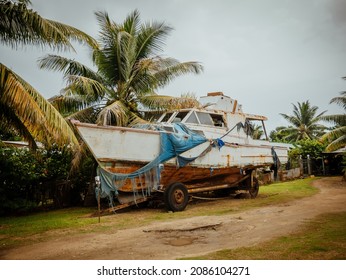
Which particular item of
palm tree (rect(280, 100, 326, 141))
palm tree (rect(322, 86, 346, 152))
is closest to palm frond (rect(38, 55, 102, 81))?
palm tree (rect(322, 86, 346, 152))

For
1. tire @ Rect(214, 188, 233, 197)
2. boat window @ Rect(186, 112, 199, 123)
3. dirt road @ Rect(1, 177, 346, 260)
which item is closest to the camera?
dirt road @ Rect(1, 177, 346, 260)

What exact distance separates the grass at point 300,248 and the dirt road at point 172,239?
0.32 metres

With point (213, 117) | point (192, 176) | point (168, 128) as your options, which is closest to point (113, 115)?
point (168, 128)

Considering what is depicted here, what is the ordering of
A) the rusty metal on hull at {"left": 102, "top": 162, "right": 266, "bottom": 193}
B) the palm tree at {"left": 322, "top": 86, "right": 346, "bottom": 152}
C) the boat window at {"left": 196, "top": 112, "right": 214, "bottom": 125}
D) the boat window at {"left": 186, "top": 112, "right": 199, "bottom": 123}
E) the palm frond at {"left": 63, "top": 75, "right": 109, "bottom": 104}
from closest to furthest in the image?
the rusty metal on hull at {"left": 102, "top": 162, "right": 266, "bottom": 193} → the palm frond at {"left": 63, "top": 75, "right": 109, "bottom": 104} → the boat window at {"left": 186, "top": 112, "right": 199, "bottom": 123} → the boat window at {"left": 196, "top": 112, "right": 214, "bottom": 125} → the palm tree at {"left": 322, "top": 86, "right": 346, "bottom": 152}

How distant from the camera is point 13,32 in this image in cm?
755

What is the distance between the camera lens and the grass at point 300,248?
14.4ft

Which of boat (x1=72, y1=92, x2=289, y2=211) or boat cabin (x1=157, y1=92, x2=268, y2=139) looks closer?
boat (x1=72, y1=92, x2=289, y2=211)

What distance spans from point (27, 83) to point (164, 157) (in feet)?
14.4

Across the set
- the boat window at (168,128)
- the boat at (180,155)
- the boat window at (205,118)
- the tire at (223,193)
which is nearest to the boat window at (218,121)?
the boat at (180,155)

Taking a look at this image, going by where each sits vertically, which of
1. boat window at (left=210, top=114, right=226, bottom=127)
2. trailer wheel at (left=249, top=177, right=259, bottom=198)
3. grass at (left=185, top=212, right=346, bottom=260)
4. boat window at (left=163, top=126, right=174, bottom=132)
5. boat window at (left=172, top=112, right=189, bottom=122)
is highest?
boat window at (left=172, top=112, right=189, bottom=122)

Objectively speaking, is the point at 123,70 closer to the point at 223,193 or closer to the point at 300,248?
the point at 223,193

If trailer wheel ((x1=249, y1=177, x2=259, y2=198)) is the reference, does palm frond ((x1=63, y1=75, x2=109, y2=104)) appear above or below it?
above

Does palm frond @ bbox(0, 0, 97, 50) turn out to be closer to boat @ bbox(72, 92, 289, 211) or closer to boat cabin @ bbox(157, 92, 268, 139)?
boat @ bbox(72, 92, 289, 211)

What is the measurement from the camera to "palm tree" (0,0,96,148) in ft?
22.1
